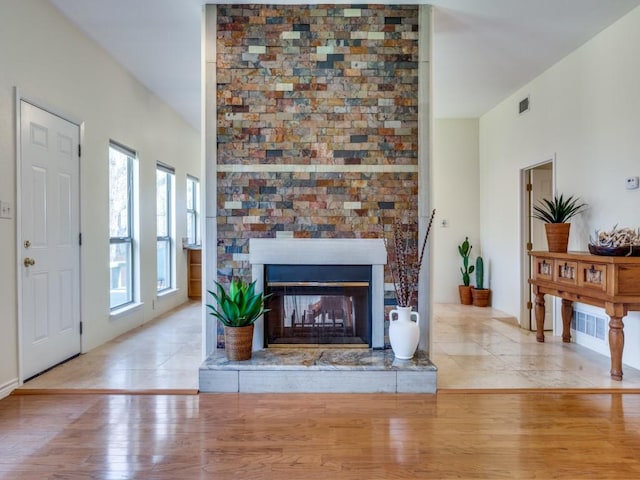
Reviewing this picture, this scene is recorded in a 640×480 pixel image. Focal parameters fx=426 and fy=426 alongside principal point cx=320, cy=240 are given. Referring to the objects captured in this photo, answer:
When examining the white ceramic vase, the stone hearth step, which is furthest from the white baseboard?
the white ceramic vase

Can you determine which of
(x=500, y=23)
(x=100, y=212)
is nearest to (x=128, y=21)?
(x=100, y=212)

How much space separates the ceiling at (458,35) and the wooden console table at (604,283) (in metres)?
1.92

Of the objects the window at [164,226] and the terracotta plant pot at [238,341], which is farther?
the window at [164,226]

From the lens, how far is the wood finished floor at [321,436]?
196 centimetres

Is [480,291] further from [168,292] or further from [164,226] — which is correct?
[164,226]

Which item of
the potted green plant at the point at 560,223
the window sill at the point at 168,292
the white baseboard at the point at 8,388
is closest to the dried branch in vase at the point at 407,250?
the potted green plant at the point at 560,223

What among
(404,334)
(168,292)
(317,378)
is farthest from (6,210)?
(168,292)

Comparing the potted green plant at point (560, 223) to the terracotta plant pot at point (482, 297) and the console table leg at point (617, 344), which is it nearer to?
the console table leg at point (617, 344)

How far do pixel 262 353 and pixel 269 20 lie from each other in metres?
2.53

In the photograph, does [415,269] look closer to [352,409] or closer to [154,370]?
[352,409]

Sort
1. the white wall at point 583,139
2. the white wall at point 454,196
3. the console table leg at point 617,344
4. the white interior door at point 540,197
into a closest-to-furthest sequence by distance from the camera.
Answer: the console table leg at point 617,344, the white wall at point 583,139, the white interior door at point 540,197, the white wall at point 454,196

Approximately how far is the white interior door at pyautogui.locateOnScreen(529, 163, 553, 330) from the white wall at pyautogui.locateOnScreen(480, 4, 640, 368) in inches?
7.0

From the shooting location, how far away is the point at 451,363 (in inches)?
137

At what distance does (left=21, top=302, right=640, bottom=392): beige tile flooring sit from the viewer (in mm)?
3023
